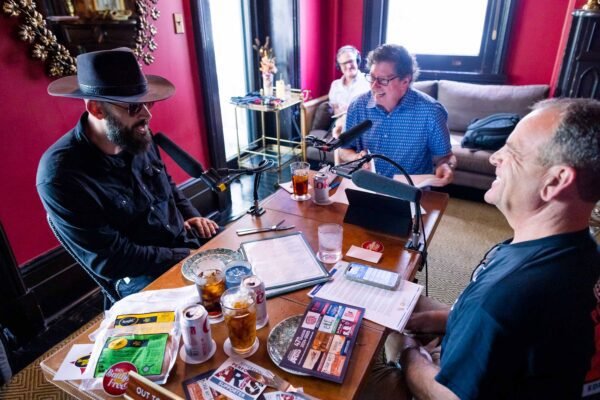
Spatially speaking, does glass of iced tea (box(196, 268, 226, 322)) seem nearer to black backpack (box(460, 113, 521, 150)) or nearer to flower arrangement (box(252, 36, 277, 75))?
black backpack (box(460, 113, 521, 150))

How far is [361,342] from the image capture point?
1040mm

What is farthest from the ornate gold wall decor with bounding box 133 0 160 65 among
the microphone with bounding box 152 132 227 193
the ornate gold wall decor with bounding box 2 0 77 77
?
the microphone with bounding box 152 132 227 193

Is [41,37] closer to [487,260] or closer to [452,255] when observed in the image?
[487,260]

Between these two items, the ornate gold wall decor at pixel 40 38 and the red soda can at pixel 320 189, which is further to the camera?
the ornate gold wall decor at pixel 40 38

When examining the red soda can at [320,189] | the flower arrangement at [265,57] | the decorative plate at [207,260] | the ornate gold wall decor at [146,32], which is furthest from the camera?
the flower arrangement at [265,57]

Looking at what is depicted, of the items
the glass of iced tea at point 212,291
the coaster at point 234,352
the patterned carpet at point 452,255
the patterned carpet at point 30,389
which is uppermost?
the glass of iced tea at point 212,291

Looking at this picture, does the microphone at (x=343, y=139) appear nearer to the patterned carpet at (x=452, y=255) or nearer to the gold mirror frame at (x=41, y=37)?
the patterned carpet at (x=452, y=255)

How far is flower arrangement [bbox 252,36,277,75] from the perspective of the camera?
387cm

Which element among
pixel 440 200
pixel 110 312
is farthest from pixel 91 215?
pixel 440 200

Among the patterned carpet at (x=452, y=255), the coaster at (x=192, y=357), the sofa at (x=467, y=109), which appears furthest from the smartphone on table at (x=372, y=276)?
the sofa at (x=467, y=109)

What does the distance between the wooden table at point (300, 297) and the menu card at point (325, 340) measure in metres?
0.02

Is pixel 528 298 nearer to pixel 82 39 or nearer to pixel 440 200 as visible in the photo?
pixel 440 200

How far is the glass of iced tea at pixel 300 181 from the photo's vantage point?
5.94ft

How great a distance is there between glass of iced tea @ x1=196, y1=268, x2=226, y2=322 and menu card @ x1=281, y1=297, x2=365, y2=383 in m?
0.25
